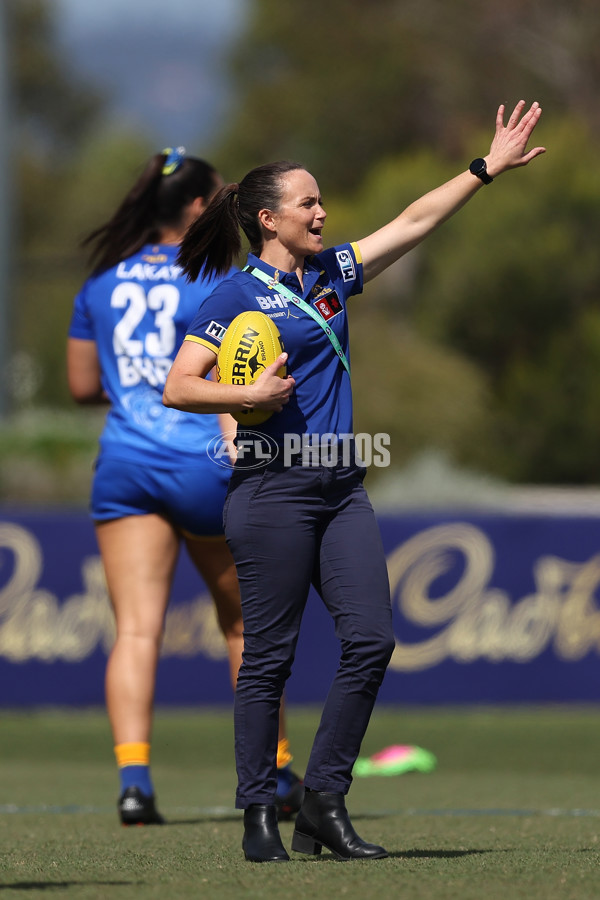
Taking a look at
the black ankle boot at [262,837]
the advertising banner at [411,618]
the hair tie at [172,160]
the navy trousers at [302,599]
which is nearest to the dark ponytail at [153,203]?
the hair tie at [172,160]

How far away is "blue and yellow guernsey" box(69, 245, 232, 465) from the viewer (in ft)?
18.2

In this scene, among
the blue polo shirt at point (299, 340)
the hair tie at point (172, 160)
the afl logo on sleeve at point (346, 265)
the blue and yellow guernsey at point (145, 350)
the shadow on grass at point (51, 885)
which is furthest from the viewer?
the hair tie at point (172, 160)

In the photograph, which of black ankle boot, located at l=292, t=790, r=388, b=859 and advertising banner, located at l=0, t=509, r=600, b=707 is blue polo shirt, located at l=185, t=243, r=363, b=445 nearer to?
black ankle boot, located at l=292, t=790, r=388, b=859

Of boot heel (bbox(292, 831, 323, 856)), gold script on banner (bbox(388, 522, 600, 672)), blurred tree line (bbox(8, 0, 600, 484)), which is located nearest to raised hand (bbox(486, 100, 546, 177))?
boot heel (bbox(292, 831, 323, 856))

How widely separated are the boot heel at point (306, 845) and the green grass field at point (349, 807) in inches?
1.1

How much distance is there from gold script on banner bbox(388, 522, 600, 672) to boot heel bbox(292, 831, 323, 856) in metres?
5.96

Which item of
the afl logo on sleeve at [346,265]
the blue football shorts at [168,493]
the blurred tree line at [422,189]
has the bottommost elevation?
the blue football shorts at [168,493]

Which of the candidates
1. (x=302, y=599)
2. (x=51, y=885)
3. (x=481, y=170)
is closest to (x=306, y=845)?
(x=302, y=599)

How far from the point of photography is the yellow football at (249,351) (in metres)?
4.02

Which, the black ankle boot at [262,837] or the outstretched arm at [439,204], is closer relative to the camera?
the black ankle boot at [262,837]

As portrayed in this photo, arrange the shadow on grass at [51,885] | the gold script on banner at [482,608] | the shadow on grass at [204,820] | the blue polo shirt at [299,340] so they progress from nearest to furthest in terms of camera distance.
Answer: the shadow on grass at [51,885] → the blue polo shirt at [299,340] → the shadow on grass at [204,820] → the gold script on banner at [482,608]

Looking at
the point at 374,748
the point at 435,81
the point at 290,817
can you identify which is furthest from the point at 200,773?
the point at 435,81

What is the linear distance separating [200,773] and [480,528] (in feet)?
11.1

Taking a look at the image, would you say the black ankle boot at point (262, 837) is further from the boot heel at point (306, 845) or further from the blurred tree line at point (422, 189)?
the blurred tree line at point (422, 189)
